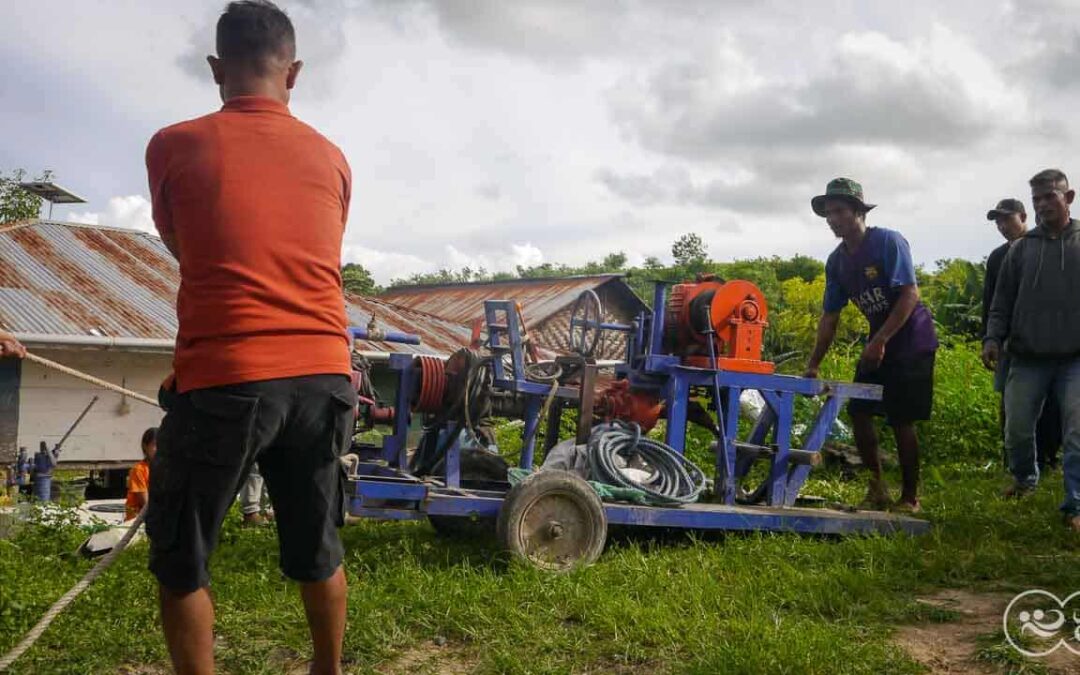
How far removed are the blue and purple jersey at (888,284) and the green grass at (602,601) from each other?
1.10 metres

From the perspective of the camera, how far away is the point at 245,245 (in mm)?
2807

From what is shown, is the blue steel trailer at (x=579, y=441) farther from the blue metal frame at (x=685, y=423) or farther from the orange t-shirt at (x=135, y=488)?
the orange t-shirt at (x=135, y=488)

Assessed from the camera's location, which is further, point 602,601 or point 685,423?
point 685,423

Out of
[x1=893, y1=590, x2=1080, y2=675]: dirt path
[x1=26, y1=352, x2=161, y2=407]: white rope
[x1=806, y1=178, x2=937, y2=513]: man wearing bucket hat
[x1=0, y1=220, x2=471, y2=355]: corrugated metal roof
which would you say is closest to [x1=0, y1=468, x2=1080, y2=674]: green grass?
[x1=893, y1=590, x2=1080, y2=675]: dirt path

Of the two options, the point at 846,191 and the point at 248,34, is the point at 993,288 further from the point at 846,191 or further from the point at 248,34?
the point at 248,34

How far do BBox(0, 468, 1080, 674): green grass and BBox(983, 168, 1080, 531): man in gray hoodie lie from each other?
52 centimetres

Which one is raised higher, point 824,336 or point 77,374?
point 824,336

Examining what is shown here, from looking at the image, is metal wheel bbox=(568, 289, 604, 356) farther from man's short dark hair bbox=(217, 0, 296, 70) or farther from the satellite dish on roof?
the satellite dish on roof

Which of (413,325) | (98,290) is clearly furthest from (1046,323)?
(413,325)

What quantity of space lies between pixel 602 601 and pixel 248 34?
264 cm

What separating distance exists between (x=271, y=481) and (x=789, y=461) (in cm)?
415

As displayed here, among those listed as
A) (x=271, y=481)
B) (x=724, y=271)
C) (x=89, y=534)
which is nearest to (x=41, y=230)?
(x=89, y=534)

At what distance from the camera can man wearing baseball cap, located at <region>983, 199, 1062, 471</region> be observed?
7.68m

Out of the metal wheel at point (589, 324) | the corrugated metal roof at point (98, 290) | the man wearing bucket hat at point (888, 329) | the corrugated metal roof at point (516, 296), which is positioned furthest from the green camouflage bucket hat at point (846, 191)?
the corrugated metal roof at point (516, 296)
